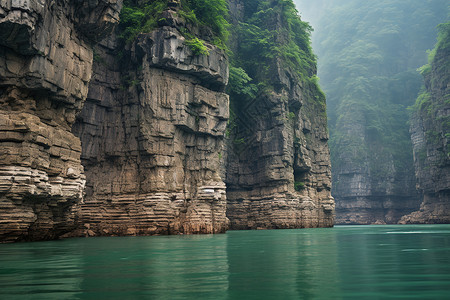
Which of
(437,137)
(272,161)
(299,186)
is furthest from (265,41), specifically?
(437,137)

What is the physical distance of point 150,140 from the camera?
85.7ft

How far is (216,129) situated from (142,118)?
5646mm

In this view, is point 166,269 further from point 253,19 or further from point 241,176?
point 253,19

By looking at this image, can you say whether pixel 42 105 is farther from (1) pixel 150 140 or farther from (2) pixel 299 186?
(2) pixel 299 186

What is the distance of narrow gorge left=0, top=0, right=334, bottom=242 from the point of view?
679 inches

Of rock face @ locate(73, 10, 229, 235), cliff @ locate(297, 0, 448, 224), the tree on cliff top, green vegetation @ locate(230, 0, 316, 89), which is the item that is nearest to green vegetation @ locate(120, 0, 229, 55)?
the tree on cliff top

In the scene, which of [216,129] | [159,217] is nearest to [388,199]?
[216,129]

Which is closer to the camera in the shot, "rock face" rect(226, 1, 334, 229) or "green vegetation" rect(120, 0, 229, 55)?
"green vegetation" rect(120, 0, 229, 55)

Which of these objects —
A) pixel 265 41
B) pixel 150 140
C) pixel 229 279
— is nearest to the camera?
pixel 229 279

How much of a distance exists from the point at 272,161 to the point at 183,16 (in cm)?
1884

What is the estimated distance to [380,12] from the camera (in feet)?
385

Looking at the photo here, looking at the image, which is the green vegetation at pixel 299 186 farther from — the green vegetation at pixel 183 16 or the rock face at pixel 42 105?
the rock face at pixel 42 105

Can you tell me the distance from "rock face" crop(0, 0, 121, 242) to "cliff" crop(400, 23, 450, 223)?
4750 cm

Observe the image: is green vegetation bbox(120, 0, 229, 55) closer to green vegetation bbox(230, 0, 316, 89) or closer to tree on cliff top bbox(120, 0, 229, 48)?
tree on cliff top bbox(120, 0, 229, 48)
